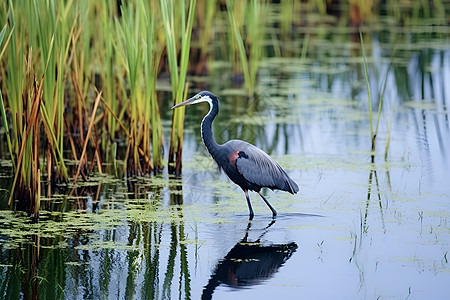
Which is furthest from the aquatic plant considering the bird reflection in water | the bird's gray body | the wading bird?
the bird reflection in water

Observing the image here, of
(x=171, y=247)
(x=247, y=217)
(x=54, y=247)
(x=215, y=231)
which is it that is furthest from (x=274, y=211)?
(x=54, y=247)

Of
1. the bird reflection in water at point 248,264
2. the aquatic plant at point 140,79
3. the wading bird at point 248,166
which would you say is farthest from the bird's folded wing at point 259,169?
the aquatic plant at point 140,79

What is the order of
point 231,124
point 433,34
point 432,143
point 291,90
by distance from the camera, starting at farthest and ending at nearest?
point 433,34 → point 291,90 → point 231,124 → point 432,143

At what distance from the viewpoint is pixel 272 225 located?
507 cm

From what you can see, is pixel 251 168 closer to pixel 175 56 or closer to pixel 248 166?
pixel 248 166

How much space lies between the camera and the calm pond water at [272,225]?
4074mm

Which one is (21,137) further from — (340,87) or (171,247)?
(340,87)

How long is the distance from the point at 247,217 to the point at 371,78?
478cm

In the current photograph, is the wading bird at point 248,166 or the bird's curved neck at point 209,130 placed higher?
the bird's curved neck at point 209,130

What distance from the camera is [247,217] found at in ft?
17.1

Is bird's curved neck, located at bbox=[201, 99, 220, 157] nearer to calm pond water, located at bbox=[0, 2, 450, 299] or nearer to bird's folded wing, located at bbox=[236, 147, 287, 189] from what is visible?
bird's folded wing, located at bbox=[236, 147, 287, 189]

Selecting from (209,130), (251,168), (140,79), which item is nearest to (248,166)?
(251,168)

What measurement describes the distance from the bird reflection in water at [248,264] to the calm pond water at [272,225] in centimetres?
1

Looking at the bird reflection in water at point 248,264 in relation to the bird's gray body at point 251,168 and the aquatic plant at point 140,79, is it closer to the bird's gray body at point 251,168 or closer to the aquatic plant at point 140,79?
the bird's gray body at point 251,168
